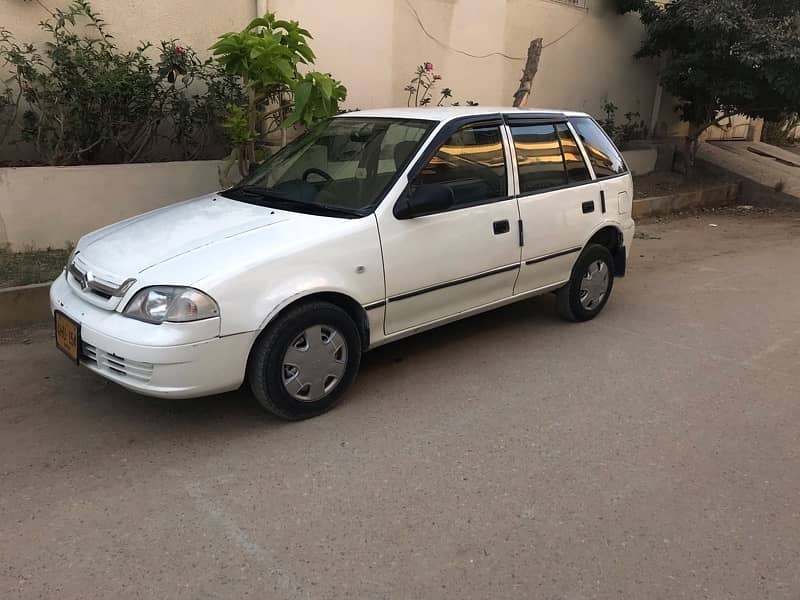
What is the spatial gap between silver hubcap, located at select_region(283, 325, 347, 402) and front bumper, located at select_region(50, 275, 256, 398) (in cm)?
28

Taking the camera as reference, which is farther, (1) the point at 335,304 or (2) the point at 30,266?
(2) the point at 30,266

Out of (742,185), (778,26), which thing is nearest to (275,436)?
(778,26)

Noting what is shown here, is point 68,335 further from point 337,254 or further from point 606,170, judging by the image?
point 606,170

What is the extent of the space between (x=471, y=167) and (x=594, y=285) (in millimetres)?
1720

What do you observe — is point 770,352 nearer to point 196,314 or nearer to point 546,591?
point 546,591

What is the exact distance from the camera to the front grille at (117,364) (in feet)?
10.4

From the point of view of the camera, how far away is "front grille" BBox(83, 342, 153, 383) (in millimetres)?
3172

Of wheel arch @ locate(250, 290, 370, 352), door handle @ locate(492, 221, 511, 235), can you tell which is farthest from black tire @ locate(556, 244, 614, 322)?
wheel arch @ locate(250, 290, 370, 352)

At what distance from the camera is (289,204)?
13.3 ft

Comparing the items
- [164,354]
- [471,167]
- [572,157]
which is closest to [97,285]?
[164,354]

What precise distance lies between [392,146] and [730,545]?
288 cm

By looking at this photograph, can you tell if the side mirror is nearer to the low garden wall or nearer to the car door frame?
the car door frame

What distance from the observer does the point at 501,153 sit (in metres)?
4.54

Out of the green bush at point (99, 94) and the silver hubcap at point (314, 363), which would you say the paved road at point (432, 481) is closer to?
the silver hubcap at point (314, 363)
